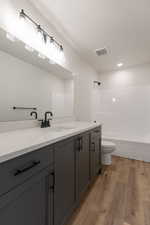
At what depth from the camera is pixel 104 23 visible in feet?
5.74

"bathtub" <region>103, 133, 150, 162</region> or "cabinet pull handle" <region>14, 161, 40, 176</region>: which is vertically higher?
"cabinet pull handle" <region>14, 161, 40, 176</region>

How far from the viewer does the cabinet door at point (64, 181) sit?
3.34 feet

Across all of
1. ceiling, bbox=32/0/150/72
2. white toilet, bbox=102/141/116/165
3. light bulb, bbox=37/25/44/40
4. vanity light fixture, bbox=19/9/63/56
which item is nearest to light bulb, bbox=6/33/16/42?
vanity light fixture, bbox=19/9/63/56

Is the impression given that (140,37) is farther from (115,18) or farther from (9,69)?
(9,69)

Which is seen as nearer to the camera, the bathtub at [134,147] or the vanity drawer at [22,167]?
the vanity drawer at [22,167]

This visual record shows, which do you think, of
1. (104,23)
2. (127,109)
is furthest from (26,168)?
(127,109)

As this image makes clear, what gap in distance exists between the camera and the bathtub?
286 cm

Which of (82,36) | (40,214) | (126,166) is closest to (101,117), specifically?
(126,166)

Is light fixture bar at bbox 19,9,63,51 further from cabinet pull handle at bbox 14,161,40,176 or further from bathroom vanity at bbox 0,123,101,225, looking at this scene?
cabinet pull handle at bbox 14,161,40,176

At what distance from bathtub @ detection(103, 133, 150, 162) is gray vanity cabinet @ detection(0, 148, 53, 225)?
8.28ft

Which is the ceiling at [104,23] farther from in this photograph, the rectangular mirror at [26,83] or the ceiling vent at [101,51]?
the rectangular mirror at [26,83]

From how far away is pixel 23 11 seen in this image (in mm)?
1321

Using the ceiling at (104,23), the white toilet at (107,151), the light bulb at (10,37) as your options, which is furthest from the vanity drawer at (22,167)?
the white toilet at (107,151)

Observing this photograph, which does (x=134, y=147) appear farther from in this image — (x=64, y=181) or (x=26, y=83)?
(x=26, y=83)
